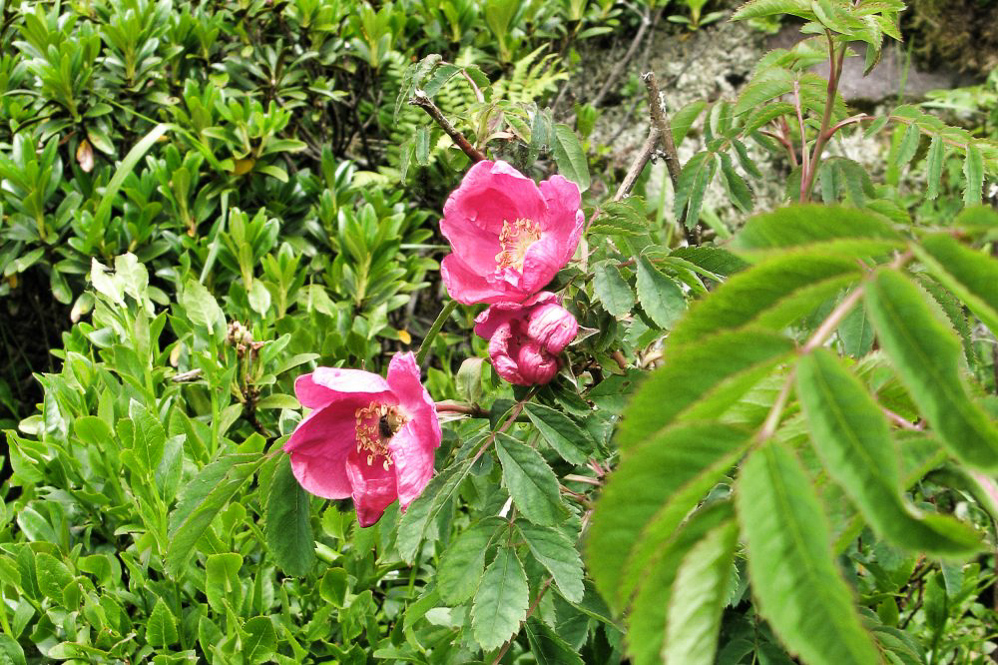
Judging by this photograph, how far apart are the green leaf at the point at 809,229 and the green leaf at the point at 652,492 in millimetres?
129

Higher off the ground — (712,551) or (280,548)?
(712,551)

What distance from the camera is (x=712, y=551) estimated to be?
0.47 meters

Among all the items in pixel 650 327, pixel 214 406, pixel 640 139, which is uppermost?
pixel 650 327

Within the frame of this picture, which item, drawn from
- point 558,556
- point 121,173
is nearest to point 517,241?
point 558,556

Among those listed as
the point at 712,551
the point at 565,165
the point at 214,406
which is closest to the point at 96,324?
the point at 214,406

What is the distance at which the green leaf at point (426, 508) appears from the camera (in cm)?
87

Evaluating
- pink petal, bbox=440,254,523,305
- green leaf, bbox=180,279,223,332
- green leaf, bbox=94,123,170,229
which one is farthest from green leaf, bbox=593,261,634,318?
green leaf, bbox=94,123,170,229

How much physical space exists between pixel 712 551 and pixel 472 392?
637 mm

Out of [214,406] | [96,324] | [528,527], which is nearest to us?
[528,527]

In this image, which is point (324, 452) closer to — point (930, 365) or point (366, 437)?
point (366, 437)

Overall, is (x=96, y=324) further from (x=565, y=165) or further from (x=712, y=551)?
(x=712, y=551)

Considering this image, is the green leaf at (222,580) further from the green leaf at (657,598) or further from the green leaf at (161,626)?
the green leaf at (657,598)

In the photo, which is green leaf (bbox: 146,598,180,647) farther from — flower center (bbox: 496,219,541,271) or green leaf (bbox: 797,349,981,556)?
green leaf (bbox: 797,349,981,556)

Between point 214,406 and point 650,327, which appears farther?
point 214,406
